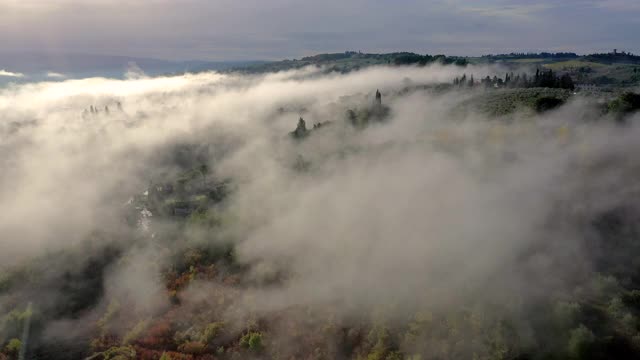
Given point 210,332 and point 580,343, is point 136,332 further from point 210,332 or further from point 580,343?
point 580,343

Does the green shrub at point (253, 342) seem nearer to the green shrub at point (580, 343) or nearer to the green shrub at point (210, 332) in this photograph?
the green shrub at point (210, 332)

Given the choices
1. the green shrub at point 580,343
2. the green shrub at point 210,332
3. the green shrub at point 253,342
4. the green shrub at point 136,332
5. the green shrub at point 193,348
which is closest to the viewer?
the green shrub at point 580,343

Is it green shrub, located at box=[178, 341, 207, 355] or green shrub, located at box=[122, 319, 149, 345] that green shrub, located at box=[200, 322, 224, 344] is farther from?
green shrub, located at box=[122, 319, 149, 345]

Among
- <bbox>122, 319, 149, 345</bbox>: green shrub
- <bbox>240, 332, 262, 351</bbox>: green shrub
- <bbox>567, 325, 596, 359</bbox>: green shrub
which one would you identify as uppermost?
<bbox>567, 325, 596, 359</bbox>: green shrub

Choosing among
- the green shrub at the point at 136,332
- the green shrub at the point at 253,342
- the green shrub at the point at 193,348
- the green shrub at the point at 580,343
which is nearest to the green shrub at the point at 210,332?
the green shrub at the point at 193,348

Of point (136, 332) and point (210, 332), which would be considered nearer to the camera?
point (210, 332)

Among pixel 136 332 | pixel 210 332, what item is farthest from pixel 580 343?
pixel 136 332

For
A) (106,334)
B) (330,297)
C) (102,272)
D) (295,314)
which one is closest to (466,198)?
(330,297)

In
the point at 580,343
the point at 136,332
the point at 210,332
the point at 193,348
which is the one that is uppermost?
the point at 580,343

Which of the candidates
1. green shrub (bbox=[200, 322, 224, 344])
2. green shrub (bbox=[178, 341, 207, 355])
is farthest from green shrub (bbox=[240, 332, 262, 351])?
green shrub (bbox=[178, 341, 207, 355])

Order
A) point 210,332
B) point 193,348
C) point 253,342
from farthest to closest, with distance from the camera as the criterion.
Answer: point 210,332, point 193,348, point 253,342

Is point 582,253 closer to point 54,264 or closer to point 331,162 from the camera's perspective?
point 331,162
